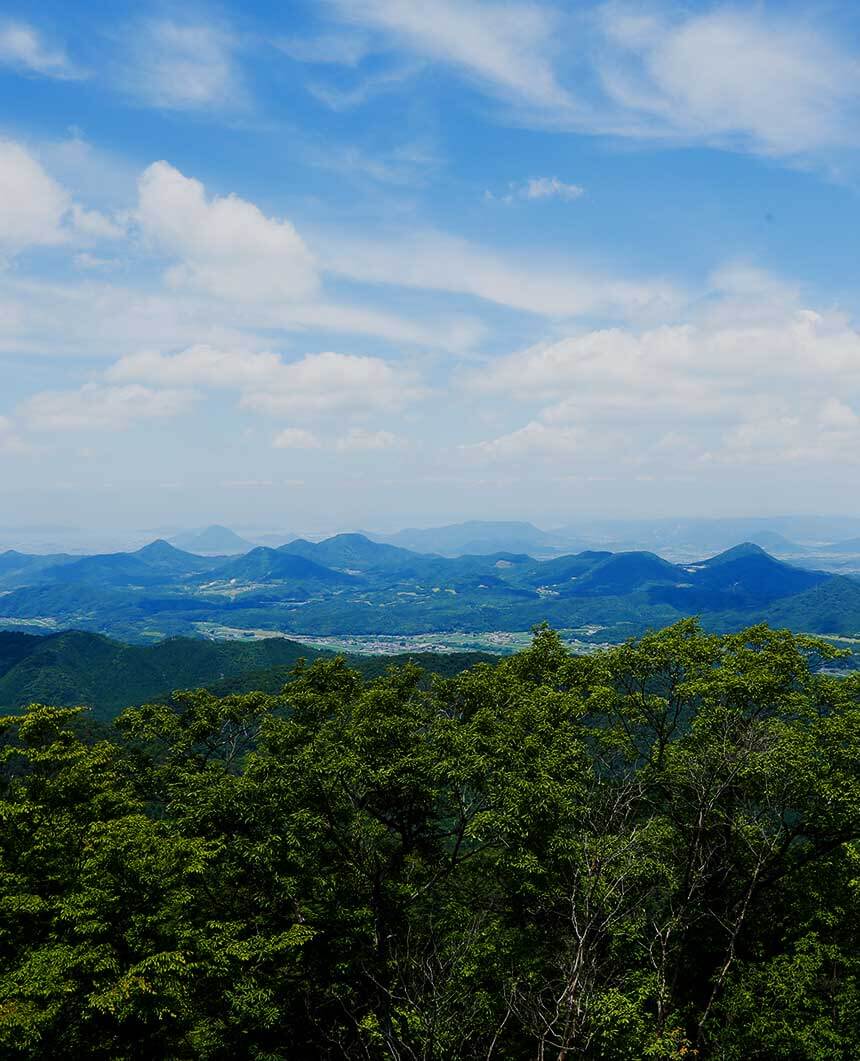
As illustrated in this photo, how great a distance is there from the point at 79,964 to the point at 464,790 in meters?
12.0

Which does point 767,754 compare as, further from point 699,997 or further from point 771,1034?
point 699,997

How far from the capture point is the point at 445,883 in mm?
22891

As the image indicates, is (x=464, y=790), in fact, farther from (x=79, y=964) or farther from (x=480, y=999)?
(x=79, y=964)

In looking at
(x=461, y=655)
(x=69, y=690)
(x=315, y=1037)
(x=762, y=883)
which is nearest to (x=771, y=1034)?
(x=762, y=883)

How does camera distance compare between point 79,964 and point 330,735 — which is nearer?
point 79,964

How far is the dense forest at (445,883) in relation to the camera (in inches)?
625

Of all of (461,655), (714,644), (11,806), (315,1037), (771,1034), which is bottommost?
(461,655)

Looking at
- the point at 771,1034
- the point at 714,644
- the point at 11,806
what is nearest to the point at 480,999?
the point at 771,1034

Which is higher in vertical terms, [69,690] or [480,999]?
[480,999]

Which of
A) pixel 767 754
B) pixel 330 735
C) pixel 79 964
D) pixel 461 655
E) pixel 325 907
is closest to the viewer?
pixel 79 964

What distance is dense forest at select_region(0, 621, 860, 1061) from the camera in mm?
15883

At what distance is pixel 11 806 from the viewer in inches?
715

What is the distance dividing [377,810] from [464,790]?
4048 mm

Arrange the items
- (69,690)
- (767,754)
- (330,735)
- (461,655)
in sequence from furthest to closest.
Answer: (69,690)
(461,655)
(330,735)
(767,754)
